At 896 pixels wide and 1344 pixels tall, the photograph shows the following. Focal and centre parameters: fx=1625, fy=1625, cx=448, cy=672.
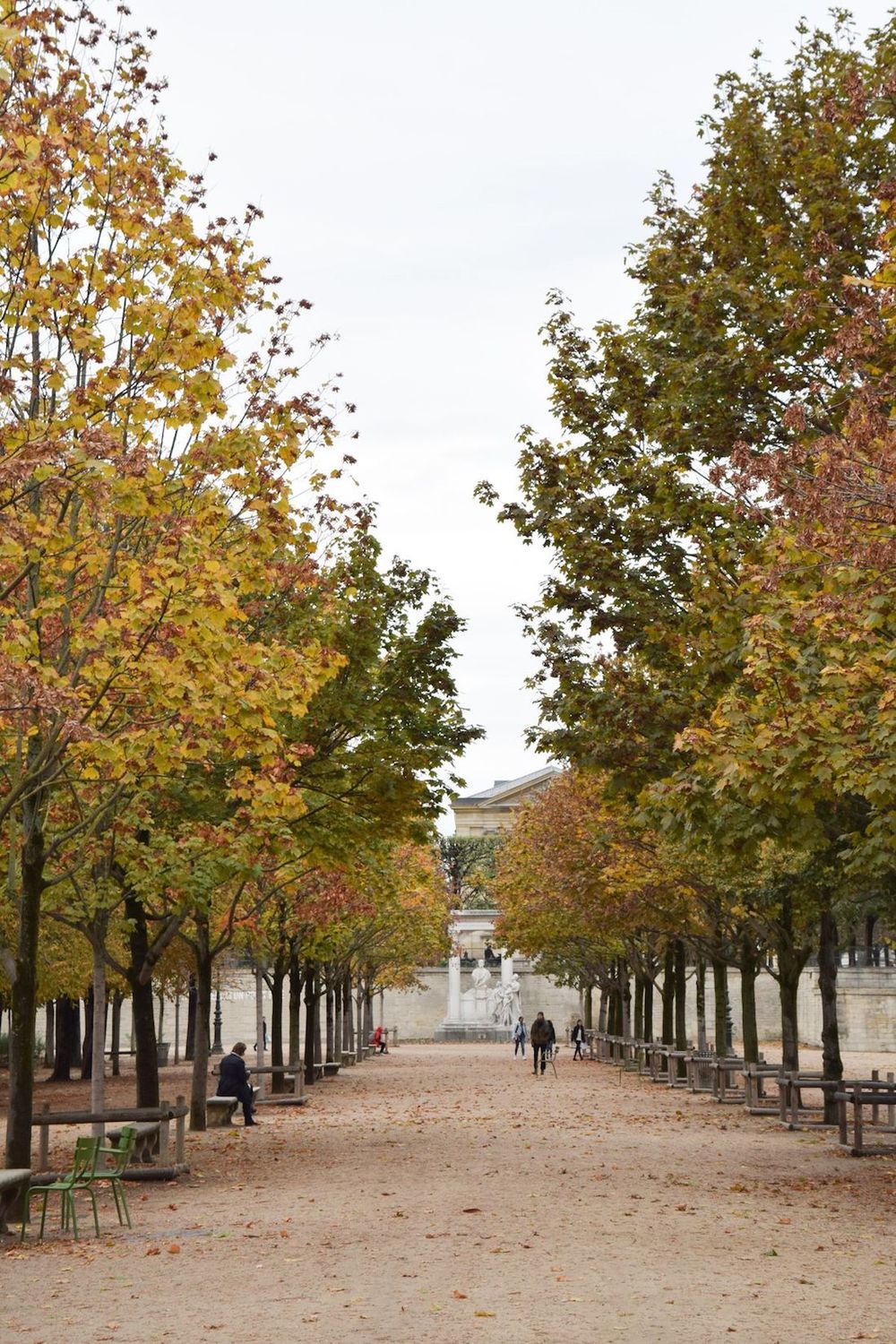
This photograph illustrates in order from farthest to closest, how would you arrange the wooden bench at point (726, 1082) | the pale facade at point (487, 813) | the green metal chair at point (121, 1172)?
the pale facade at point (487, 813), the wooden bench at point (726, 1082), the green metal chair at point (121, 1172)

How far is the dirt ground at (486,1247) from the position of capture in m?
9.72

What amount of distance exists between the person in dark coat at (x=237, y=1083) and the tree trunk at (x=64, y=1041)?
18.6 metres

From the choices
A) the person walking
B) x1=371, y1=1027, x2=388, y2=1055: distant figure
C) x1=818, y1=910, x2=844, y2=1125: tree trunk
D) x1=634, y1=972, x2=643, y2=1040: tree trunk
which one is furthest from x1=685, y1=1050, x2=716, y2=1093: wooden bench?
x1=371, y1=1027, x2=388, y2=1055: distant figure

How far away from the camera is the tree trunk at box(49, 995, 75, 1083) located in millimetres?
46656

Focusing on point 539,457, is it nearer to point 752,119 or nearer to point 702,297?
point 702,297

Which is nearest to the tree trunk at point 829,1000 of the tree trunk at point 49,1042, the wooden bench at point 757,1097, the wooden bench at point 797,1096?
the wooden bench at point 797,1096

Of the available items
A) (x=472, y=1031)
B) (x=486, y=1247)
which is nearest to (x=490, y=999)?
(x=472, y=1031)

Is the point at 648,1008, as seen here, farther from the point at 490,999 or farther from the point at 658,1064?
the point at 490,999

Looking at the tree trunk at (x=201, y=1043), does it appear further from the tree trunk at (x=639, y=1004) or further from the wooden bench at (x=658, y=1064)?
the tree trunk at (x=639, y=1004)

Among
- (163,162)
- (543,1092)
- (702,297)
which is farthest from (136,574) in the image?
(543,1092)

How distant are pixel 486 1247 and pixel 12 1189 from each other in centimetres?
457

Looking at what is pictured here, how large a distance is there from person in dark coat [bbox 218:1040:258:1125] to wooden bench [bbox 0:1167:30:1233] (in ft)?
40.6

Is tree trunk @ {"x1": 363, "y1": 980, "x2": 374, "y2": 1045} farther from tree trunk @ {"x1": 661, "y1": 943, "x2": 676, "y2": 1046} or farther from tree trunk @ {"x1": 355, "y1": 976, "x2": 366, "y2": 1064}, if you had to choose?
tree trunk @ {"x1": 661, "y1": 943, "x2": 676, "y2": 1046}

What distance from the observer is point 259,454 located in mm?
16219
